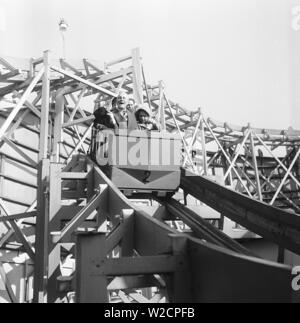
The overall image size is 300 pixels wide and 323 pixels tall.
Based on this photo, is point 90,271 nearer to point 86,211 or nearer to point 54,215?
point 86,211

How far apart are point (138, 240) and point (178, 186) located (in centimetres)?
197

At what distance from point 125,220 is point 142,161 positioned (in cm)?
166

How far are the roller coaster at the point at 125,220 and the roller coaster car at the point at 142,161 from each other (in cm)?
1

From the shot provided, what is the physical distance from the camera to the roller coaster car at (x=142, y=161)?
17.0 ft

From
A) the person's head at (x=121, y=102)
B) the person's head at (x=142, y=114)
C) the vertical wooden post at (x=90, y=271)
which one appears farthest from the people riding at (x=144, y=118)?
the vertical wooden post at (x=90, y=271)

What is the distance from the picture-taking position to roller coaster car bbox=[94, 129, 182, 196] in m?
5.20

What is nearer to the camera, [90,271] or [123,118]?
[90,271]

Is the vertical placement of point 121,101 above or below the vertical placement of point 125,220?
above

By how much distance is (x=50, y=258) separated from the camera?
5.07 m

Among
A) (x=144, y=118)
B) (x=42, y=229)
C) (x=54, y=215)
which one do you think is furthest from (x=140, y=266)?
(x=144, y=118)

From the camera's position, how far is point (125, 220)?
363 cm

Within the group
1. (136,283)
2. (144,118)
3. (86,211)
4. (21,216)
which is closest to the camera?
(136,283)

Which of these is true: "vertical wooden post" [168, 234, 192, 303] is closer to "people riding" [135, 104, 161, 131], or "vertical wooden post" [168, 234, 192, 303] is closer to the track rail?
the track rail

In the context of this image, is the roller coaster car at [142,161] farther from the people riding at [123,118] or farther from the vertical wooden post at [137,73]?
the vertical wooden post at [137,73]
